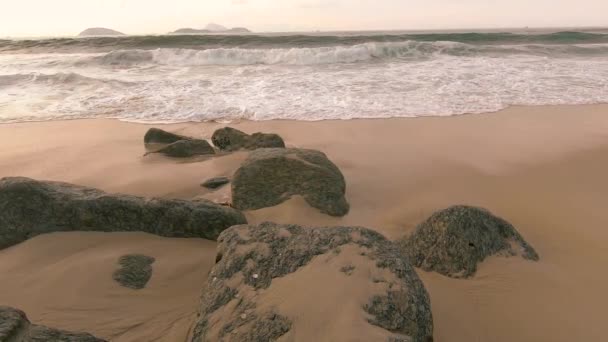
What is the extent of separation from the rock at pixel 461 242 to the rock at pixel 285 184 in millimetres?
923

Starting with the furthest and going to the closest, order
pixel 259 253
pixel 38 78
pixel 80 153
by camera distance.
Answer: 1. pixel 38 78
2. pixel 80 153
3. pixel 259 253

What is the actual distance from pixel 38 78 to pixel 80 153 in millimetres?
7179

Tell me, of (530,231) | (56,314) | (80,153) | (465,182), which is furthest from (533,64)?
(56,314)

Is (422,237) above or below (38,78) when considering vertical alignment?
below

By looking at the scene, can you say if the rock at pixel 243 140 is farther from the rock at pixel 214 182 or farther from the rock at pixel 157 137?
the rock at pixel 214 182

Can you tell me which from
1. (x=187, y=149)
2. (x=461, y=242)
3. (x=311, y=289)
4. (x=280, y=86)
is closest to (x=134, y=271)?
(x=311, y=289)

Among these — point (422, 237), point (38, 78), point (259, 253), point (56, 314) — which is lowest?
point (56, 314)

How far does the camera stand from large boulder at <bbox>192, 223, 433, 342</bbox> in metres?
1.71

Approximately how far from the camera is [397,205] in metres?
3.72

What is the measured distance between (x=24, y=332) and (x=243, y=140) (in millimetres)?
3668

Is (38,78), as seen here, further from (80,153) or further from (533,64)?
(533,64)

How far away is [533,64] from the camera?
12.1 m

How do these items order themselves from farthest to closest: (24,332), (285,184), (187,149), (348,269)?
(187,149) < (285,184) < (348,269) < (24,332)

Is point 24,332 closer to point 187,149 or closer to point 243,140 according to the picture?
point 187,149
